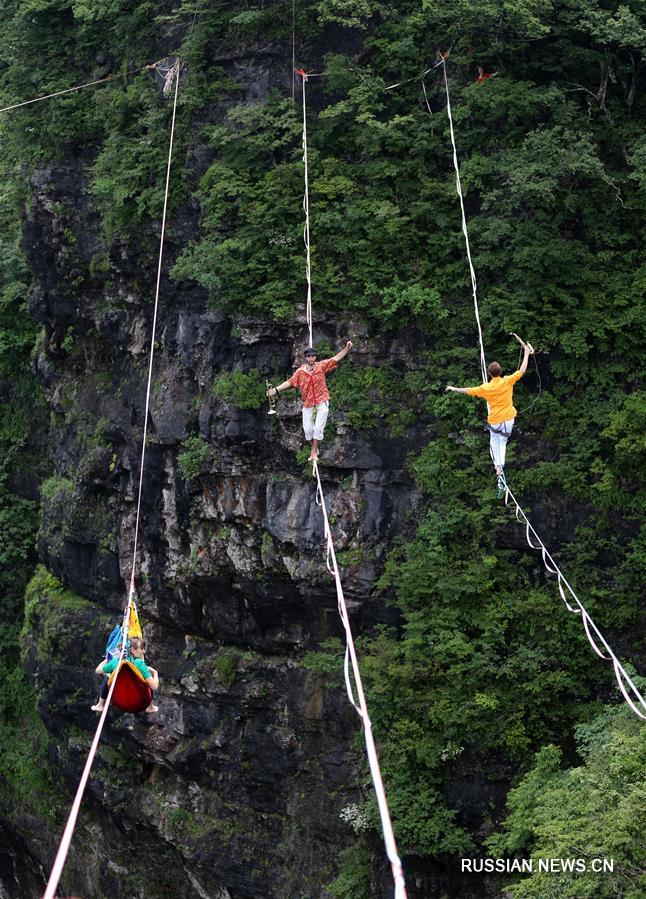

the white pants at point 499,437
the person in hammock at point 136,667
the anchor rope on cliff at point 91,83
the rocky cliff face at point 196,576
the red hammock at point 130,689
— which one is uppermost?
the anchor rope on cliff at point 91,83

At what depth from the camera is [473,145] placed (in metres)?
15.7

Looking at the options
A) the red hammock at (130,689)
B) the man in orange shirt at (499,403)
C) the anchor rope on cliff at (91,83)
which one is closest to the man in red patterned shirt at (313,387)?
the man in orange shirt at (499,403)

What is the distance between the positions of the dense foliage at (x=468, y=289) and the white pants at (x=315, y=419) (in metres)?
1.93

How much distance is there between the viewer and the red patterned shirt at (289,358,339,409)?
12.8 meters

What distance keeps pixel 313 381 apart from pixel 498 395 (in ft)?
7.29

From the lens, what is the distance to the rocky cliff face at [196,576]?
1571 centimetres

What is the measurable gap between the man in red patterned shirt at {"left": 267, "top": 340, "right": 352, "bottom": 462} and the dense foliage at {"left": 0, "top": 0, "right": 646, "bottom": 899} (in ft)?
6.64

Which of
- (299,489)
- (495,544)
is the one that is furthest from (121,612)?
(495,544)

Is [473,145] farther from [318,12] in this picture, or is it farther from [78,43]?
[78,43]

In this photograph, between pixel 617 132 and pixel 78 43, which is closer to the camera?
pixel 617 132

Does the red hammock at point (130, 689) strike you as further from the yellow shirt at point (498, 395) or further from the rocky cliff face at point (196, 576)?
the rocky cliff face at point (196, 576)

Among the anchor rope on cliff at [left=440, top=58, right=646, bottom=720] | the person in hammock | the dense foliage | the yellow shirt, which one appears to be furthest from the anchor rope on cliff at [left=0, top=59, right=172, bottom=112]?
the person in hammock

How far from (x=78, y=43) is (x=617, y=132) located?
11039mm

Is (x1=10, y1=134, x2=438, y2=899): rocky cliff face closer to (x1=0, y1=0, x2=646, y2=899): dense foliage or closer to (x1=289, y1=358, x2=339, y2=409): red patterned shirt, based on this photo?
(x1=0, y1=0, x2=646, y2=899): dense foliage
